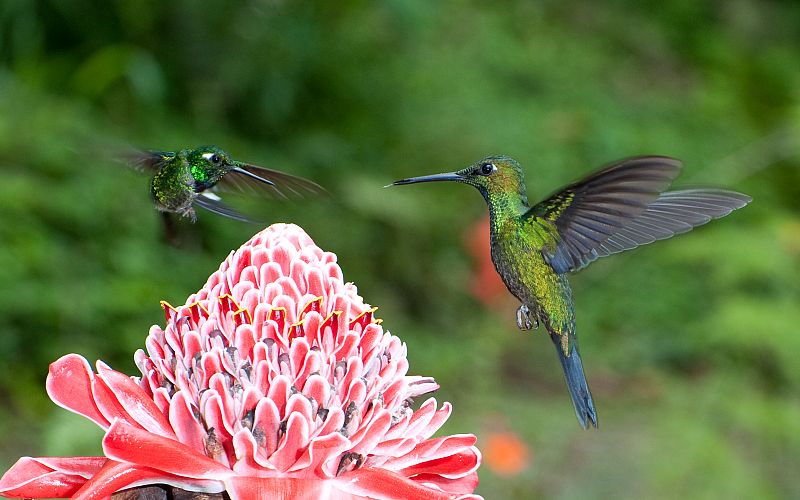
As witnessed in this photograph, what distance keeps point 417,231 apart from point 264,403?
680cm

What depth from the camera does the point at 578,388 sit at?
205 centimetres

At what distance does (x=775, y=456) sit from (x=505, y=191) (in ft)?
18.2

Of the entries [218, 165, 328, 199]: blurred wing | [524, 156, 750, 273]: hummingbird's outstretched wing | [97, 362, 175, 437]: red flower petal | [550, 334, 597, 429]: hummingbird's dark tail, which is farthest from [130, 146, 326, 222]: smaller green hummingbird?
[550, 334, 597, 429]: hummingbird's dark tail

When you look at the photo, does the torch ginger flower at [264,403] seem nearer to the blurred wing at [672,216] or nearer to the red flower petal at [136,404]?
the red flower petal at [136,404]

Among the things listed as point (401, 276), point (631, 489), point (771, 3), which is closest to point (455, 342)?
point (401, 276)

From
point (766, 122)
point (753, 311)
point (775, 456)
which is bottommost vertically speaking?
point (775, 456)

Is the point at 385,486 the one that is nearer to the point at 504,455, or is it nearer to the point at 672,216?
the point at 672,216

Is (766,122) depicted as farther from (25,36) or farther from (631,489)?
(25,36)

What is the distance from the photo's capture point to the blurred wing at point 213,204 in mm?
1944

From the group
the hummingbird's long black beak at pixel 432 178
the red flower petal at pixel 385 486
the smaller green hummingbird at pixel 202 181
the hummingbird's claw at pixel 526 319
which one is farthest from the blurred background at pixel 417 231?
the red flower petal at pixel 385 486

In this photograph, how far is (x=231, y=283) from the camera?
1.83m

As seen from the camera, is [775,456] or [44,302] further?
[775,456]

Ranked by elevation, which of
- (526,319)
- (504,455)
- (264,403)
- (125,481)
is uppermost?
(504,455)

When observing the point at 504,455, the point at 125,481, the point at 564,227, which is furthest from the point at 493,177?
the point at 504,455
